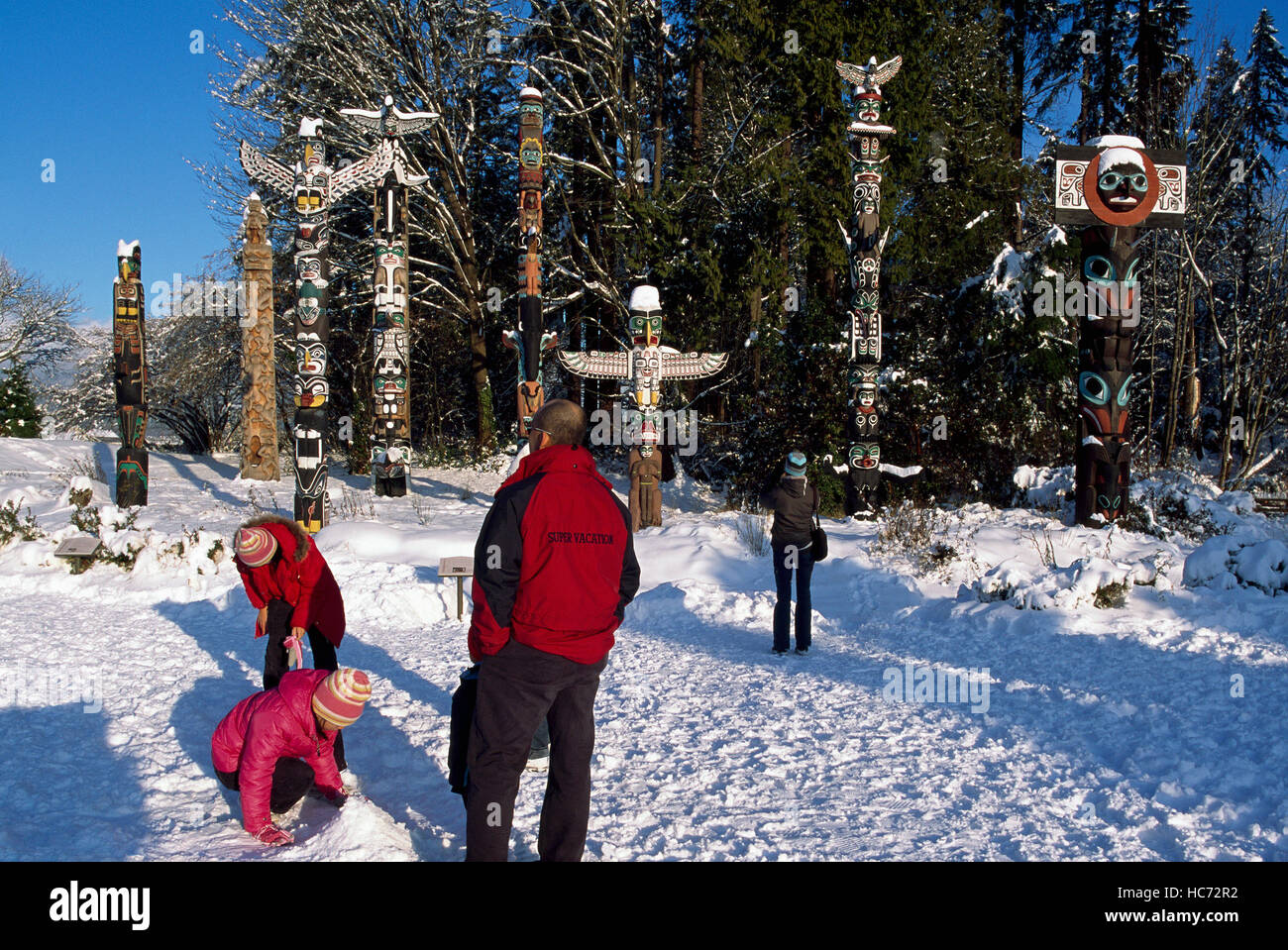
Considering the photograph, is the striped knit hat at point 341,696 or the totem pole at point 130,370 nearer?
the striped knit hat at point 341,696

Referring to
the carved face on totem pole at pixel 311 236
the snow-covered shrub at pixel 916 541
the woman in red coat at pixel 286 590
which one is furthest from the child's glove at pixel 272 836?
the carved face on totem pole at pixel 311 236

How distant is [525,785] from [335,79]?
20.5 m

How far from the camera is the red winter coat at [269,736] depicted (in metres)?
3.63

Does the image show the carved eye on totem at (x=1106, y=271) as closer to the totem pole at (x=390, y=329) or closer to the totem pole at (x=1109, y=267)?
the totem pole at (x=1109, y=267)

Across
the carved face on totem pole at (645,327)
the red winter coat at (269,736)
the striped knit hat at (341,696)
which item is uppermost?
the carved face on totem pole at (645,327)

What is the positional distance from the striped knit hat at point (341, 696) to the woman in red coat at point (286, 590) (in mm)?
1060

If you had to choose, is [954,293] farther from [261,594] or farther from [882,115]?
[261,594]

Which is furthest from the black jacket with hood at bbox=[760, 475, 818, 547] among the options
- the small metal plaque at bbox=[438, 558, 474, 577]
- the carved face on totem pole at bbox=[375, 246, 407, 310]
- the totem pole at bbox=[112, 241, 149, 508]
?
the totem pole at bbox=[112, 241, 149, 508]

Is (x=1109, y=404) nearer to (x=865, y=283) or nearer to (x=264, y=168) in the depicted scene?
(x=865, y=283)

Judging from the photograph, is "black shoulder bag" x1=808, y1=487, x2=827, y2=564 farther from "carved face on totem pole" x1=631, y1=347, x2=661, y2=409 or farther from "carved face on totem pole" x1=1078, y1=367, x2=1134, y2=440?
"carved face on totem pole" x1=1078, y1=367, x2=1134, y2=440

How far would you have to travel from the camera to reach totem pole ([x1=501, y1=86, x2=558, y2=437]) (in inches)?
551

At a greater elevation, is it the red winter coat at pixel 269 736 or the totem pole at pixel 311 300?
the totem pole at pixel 311 300

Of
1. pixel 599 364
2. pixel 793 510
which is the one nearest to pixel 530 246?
pixel 599 364
